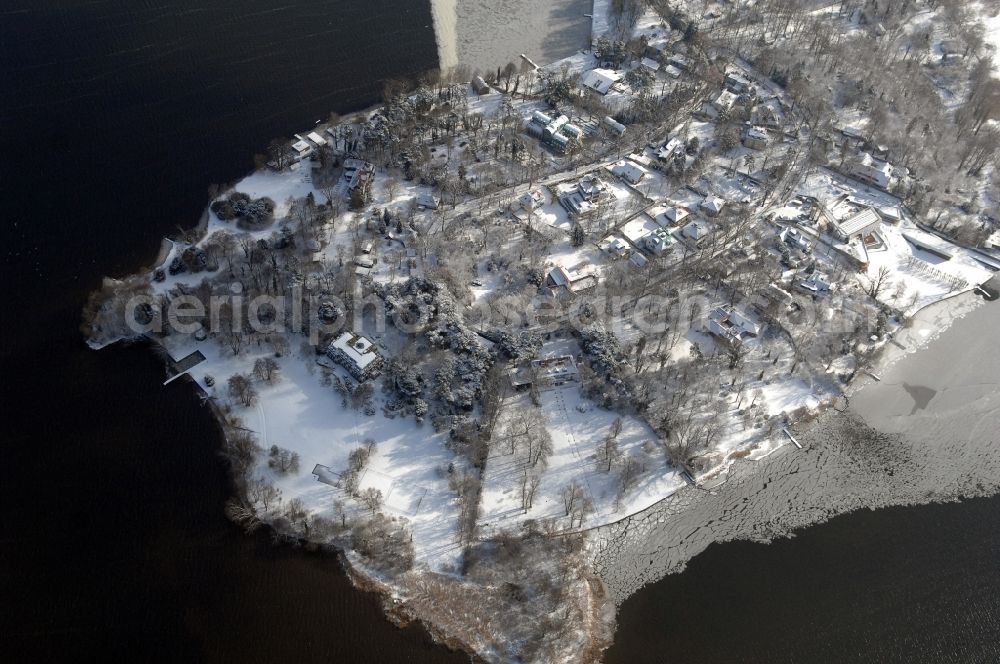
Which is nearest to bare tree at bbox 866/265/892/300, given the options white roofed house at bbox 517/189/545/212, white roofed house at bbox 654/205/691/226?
white roofed house at bbox 654/205/691/226

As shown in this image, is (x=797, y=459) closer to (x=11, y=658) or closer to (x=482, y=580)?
(x=482, y=580)

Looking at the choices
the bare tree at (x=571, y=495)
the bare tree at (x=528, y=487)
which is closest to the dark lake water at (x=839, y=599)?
the bare tree at (x=571, y=495)

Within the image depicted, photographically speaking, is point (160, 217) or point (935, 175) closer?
→ point (160, 217)

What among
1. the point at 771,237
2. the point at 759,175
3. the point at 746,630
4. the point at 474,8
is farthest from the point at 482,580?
the point at 474,8

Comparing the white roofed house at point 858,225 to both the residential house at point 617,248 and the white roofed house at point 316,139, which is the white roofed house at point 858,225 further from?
the white roofed house at point 316,139

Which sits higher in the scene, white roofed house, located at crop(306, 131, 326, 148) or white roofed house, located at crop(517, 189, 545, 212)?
white roofed house, located at crop(306, 131, 326, 148)

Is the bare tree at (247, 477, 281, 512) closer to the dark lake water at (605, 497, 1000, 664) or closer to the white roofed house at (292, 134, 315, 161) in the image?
the dark lake water at (605, 497, 1000, 664)
